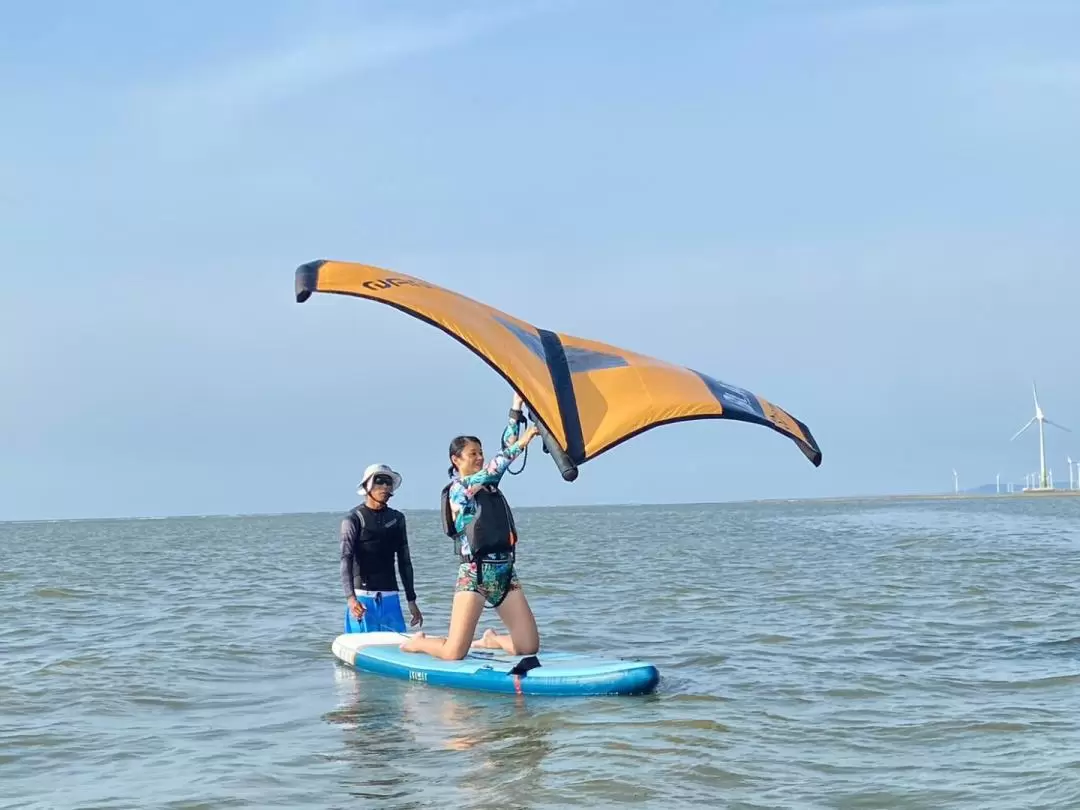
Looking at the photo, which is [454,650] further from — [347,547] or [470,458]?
[470,458]

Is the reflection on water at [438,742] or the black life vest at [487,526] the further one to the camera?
the black life vest at [487,526]

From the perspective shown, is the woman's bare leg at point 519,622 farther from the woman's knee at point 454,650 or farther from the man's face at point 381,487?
the man's face at point 381,487

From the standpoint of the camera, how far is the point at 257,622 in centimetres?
1706

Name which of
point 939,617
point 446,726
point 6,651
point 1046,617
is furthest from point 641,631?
point 6,651

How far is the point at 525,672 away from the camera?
10.5 m

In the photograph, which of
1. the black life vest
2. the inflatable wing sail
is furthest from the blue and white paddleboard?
the inflatable wing sail

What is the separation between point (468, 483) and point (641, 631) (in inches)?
230

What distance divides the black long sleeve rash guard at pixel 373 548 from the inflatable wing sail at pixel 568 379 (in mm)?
3290

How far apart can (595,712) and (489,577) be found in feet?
4.50

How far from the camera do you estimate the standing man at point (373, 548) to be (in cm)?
1198

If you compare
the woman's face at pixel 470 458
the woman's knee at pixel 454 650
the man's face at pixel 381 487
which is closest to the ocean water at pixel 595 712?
the woman's knee at pixel 454 650

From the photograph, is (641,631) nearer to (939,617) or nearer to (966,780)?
(939,617)

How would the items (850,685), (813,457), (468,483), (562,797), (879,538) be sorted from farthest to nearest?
(879,538) → (850,685) → (468,483) → (813,457) → (562,797)

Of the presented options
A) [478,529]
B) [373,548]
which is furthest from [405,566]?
[478,529]
